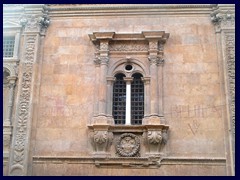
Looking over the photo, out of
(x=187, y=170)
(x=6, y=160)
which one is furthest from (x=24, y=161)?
(x=187, y=170)

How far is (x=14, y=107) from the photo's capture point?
14141 millimetres

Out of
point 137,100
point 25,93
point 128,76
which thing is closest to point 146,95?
point 137,100

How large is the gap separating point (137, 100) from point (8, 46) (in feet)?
18.1

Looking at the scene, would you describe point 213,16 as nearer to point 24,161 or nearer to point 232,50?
point 232,50

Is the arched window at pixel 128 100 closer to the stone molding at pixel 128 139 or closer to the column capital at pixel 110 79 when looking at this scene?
the column capital at pixel 110 79

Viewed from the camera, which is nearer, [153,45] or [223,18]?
[153,45]

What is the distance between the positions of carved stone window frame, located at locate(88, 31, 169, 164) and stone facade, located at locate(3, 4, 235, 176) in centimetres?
4

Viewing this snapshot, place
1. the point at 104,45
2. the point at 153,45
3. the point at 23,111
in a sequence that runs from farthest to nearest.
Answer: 1. the point at 104,45
2. the point at 153,45
3. the point at 23,111

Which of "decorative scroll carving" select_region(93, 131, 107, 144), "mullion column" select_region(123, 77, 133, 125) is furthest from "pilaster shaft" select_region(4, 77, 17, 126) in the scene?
"mullion column" select_region(123, 77, 133, 125)

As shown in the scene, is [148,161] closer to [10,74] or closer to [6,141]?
[6,141]

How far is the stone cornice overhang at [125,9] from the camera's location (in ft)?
49.2

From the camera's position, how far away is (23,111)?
45.8 feet

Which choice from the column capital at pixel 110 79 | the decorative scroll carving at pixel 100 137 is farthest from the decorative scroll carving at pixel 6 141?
the column capital at pixel 110 79

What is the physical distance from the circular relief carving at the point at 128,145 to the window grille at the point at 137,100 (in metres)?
0.63
